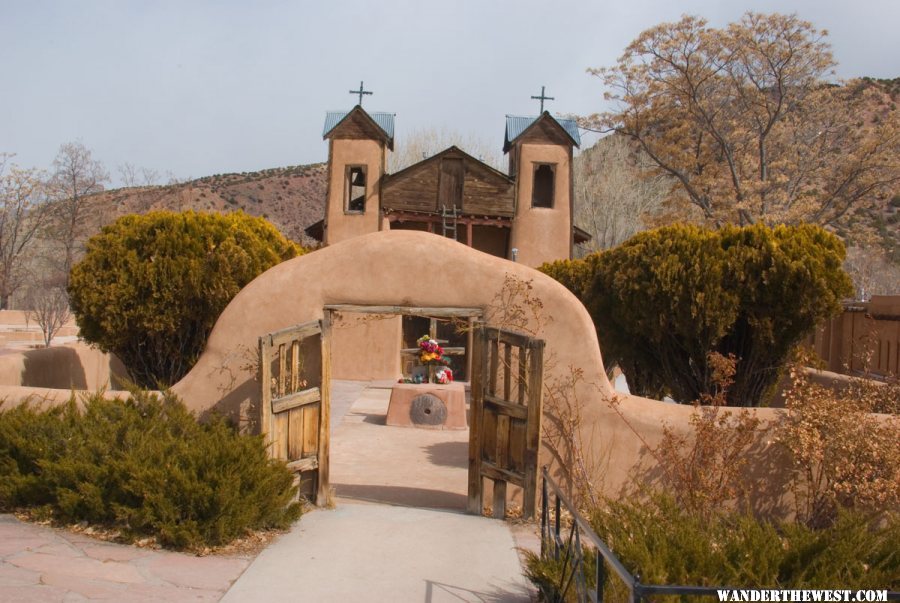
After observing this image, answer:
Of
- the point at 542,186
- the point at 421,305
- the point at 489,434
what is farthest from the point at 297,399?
the point at 542,186

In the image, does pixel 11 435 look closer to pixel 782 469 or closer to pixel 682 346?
pixel 782 469

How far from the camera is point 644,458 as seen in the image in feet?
29.5

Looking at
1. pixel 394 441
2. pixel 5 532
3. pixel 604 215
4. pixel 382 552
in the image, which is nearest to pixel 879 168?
pixel 604 215

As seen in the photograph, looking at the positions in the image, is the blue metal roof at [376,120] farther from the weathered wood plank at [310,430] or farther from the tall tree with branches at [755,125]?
the weathered wood plank at [310,430]

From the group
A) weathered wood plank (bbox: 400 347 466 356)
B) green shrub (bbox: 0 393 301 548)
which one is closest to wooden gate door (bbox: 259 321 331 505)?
green shrub (bbox: 0 393 301 548)

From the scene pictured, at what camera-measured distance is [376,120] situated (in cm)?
2812

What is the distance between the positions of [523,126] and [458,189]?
311 cm

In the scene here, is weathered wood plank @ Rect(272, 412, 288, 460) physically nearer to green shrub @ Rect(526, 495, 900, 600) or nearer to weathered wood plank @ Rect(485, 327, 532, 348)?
weathered wood plank @ Rect(485, 327, 532, 348)

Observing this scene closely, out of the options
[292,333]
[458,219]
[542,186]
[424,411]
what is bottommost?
[424,411]

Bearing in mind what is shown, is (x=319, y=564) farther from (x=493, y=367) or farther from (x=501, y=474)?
(x=493, y=367)

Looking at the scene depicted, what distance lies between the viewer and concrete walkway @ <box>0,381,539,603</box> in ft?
20.0

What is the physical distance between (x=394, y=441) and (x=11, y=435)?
736cm

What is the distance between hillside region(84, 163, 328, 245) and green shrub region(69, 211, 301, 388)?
45677 millimetres

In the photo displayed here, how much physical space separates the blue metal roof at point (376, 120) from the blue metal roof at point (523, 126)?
3.95 metres
